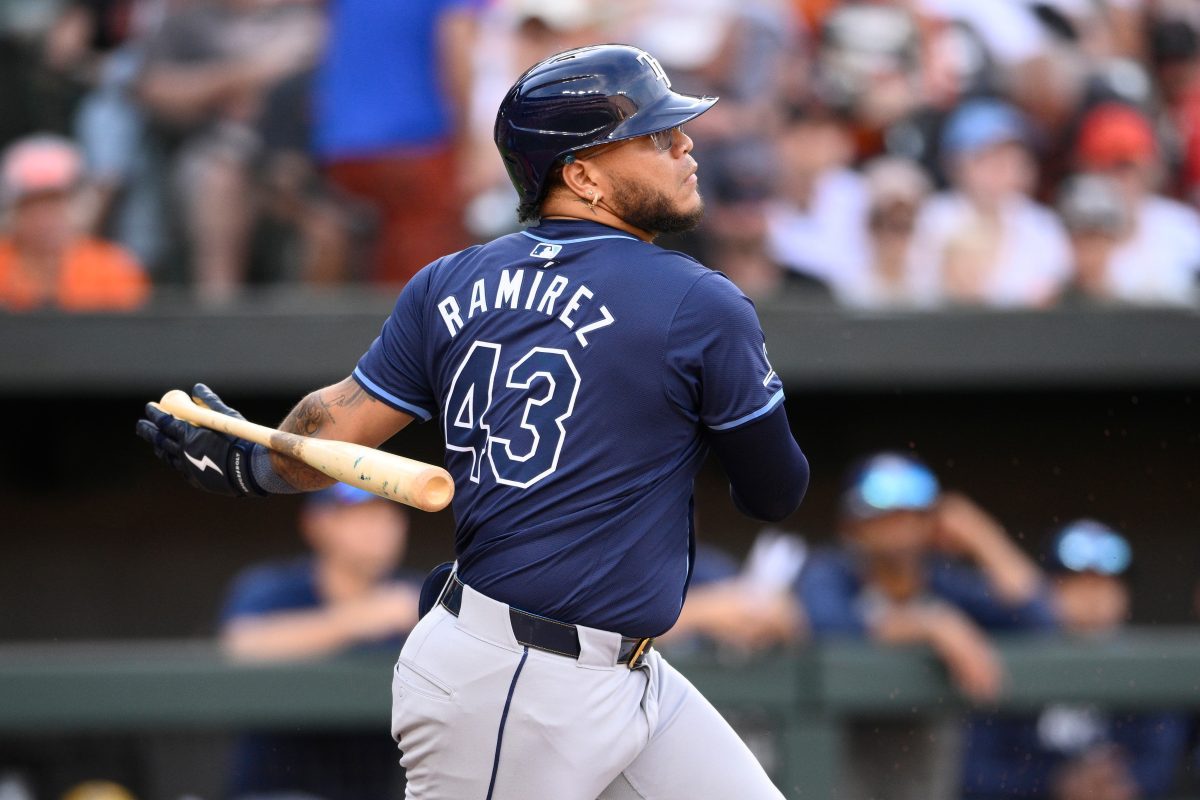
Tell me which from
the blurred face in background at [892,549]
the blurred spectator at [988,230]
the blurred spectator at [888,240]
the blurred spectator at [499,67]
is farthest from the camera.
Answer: the blurred spectator at [988,230]

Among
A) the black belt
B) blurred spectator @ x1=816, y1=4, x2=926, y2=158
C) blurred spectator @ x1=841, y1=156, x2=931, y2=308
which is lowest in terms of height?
blurred spectator @ x1=841, y1=156, x2=931, y2=308

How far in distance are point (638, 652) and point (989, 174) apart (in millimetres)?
3970

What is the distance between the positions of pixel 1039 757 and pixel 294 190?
10.9 feet

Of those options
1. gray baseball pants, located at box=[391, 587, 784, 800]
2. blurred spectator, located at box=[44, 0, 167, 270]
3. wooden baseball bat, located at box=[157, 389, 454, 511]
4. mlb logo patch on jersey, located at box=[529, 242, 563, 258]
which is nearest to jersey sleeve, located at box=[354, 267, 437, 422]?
wooden baseball bat, located at box=[157, 389, 454, 511]

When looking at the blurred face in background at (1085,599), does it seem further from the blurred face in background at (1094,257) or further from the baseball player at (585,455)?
the baseball player at (585,455)

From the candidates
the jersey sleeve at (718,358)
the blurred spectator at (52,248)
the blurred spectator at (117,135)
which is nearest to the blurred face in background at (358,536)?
the blurred spectator at (52,248)

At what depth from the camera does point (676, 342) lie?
267cm

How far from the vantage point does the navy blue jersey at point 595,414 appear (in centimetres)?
268

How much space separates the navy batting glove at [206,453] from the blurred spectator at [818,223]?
3.34 m

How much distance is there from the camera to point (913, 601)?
210 inches

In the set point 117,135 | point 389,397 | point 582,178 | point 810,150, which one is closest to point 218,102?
point 117,135

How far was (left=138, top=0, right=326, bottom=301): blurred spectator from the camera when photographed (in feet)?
19.2

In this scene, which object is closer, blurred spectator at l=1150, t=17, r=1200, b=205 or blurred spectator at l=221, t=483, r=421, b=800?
blurred spectator at l=221, t=483, r=421, b=800

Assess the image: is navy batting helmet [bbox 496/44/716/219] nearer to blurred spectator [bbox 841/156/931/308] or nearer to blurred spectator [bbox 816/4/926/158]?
blurred spectator [bbox 841/156/931/308]
